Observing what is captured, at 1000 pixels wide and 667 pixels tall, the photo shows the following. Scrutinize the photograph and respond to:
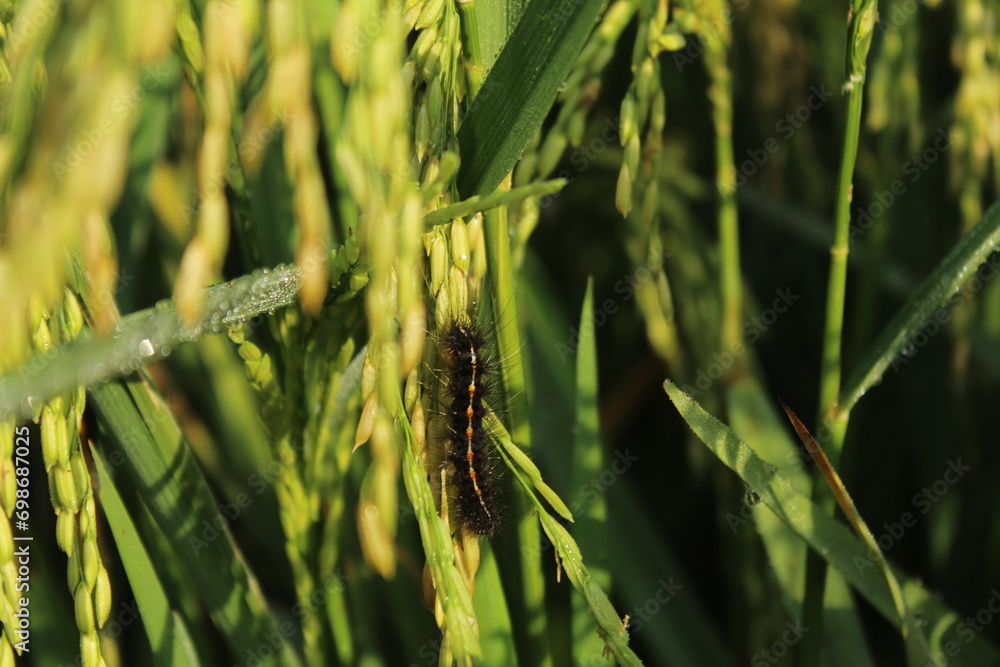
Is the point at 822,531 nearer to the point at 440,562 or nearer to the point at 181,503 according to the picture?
the point at 440,562

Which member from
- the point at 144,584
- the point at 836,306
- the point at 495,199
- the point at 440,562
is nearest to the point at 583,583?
the point at 440,562

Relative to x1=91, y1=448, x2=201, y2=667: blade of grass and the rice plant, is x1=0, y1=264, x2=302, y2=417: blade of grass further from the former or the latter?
x1=91, y1=448, x2=201, y2=667: blade of grass

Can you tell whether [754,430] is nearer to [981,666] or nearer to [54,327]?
[981,666]

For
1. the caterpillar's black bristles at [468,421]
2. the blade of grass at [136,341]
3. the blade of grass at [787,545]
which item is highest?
the blade of grass at [136,341]

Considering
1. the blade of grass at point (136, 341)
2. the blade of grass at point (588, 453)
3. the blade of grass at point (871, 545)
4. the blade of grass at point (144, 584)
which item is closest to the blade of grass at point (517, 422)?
the blade of grass at point (588, 453)

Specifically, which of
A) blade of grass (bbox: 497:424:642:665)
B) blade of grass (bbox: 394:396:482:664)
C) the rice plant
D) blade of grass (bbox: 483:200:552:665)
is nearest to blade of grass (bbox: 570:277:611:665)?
the rice plant

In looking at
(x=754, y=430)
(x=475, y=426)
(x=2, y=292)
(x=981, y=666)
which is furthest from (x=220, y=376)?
(x=981, y=666)

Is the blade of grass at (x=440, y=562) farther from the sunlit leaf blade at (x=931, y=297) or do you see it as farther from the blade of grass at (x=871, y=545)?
the sunlit leaf blade at (x=931, y=297)
